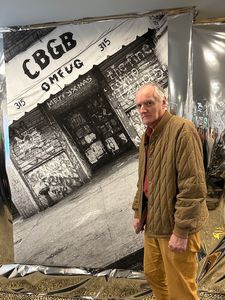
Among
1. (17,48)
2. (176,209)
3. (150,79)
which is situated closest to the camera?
(176,209)

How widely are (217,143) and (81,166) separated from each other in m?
0.93

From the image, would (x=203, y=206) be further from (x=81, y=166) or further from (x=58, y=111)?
(x=58, y=111)

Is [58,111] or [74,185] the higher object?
[58,111]

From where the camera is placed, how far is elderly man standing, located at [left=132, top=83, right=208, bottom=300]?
1642mm

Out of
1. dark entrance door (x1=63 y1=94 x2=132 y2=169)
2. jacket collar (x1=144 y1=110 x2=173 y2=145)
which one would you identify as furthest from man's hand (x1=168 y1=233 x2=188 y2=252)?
dark entrance door (x1=63 y1=94 x2=132 y2=169)

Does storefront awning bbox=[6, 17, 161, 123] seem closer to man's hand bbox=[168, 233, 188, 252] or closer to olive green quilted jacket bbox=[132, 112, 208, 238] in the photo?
olive green quilted jacket bbox=[132, 112, 208, 238]

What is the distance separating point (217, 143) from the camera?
96.1 inches

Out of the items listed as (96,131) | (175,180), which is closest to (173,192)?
(175,180)

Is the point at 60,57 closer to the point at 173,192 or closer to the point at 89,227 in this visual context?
the point at 89,227

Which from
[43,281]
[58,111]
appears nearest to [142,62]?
[58,111]

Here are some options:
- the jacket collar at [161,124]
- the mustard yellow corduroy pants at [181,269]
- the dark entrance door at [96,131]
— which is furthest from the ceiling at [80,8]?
the mustard yellow corduroy pants at [181,269]

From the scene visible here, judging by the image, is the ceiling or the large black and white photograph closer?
the ceiling

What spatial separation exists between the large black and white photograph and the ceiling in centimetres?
9

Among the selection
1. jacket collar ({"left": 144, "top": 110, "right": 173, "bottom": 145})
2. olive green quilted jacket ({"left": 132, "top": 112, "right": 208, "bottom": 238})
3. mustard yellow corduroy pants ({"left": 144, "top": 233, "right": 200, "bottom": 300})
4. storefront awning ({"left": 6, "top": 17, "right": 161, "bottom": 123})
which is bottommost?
mustard yellow corduroy pants ({"left": 144, "top": 233, "right": 200, "bottom": 300})
